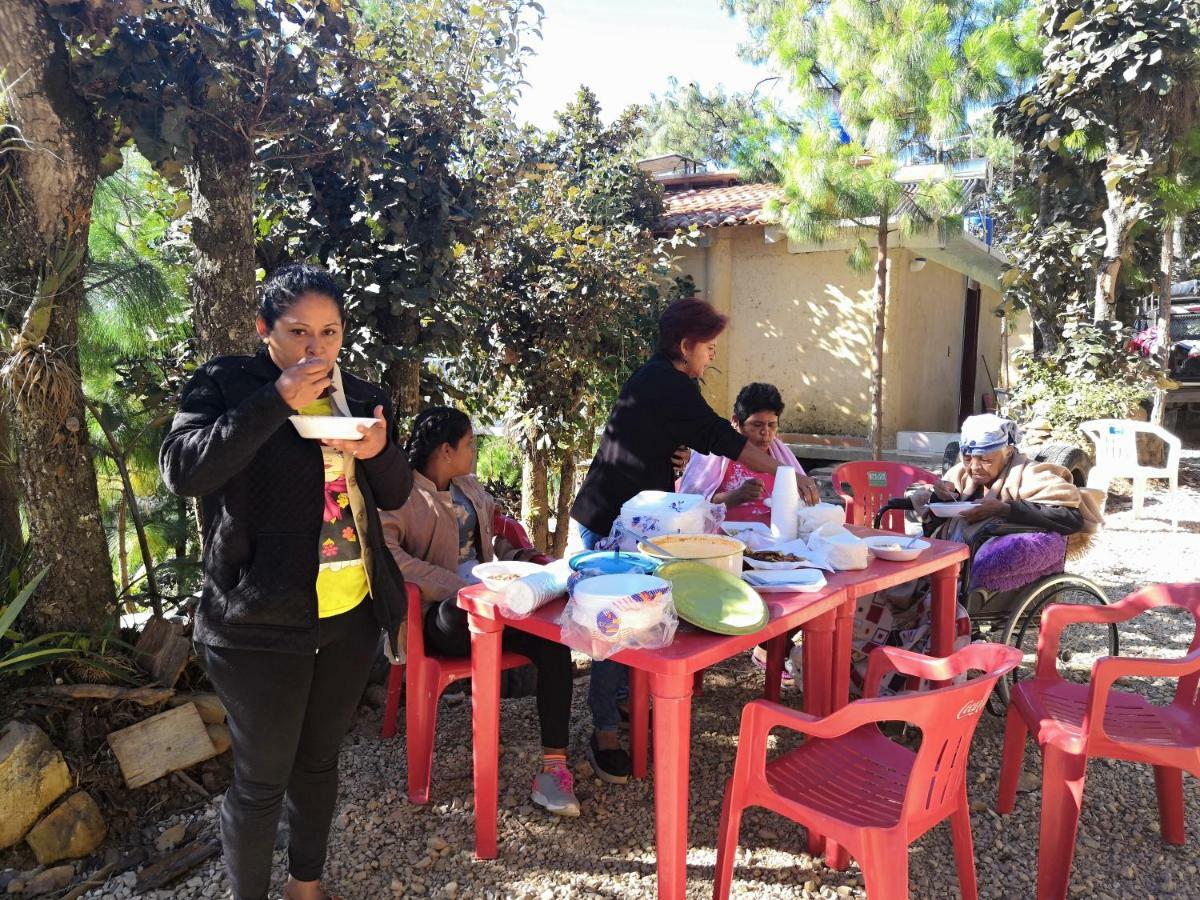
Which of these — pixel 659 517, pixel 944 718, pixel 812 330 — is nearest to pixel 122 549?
pixel 659 517

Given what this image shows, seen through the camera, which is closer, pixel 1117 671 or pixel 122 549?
pixel 1117 671

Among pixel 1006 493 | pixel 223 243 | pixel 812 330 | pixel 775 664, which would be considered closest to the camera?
pixel 223 243

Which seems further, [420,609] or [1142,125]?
[1142,125]

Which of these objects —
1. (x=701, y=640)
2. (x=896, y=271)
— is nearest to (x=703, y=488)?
(x=701, y=640)

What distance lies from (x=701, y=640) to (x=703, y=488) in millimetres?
1726

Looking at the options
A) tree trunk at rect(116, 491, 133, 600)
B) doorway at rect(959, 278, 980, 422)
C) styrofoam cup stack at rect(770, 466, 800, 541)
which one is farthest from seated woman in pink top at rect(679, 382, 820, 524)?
doorway at rect(959, 278, 980, 422)

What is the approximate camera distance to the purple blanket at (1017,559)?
311 centimetres

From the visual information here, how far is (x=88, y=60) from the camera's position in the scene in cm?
245

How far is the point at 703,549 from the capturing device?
2.24m

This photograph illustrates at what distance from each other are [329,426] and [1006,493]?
2683 mm

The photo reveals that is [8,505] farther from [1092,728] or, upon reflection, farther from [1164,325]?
[1164,325]

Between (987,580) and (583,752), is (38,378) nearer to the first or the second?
(583,752)

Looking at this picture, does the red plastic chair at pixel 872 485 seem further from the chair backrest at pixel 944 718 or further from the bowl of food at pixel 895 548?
the chair backrest at pixel 944 718

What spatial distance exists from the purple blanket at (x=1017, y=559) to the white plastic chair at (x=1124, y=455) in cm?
428
